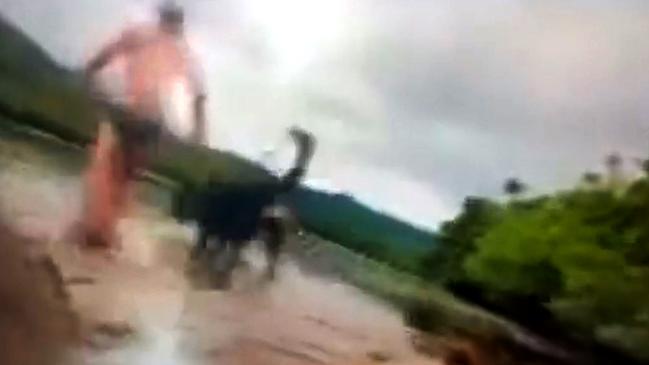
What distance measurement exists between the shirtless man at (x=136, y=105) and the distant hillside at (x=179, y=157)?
0.02 meters

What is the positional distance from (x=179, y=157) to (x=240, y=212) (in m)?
0.09

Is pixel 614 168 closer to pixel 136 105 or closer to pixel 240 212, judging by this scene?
pixel 240 212

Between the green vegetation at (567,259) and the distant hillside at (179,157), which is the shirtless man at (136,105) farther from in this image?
the green vegetation at (567,259)

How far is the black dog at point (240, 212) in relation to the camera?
1416mm

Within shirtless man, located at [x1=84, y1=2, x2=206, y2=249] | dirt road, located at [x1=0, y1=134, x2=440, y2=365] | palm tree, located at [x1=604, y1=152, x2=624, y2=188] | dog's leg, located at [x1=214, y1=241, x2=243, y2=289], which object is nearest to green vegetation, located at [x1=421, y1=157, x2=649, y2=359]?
palm tree, located at [x1=604, y1=152, x2=624, y2=188]

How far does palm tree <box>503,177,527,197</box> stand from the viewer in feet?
4.69

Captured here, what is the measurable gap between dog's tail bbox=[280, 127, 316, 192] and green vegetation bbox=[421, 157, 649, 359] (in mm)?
176

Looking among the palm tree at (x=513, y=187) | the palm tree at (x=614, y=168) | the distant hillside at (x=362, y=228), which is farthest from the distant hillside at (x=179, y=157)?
the palm tree at (x=614, y=168)

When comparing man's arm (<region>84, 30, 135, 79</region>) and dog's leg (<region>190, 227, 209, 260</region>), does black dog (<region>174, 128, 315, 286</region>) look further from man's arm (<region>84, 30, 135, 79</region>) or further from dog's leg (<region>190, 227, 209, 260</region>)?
man's arm (<region>84, 30, 135, 79</region>)

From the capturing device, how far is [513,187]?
143 centimetres

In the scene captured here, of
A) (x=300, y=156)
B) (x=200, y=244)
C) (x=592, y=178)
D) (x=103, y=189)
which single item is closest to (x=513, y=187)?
(x=592, y=178)

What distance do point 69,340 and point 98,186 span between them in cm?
18

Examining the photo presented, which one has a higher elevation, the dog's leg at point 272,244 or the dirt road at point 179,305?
the dog's leg at point 272,244

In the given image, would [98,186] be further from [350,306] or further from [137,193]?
[350,306]
